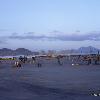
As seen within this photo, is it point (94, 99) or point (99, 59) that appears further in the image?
point (99, 59)

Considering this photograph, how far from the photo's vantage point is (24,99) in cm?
3145

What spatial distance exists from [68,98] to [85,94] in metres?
3.08

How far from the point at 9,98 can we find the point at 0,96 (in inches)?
82.2

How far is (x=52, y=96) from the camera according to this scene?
33.2 meters

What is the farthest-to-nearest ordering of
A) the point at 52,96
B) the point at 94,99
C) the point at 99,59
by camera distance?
the point at 99,59, the point at 52,96, the point at 94,99

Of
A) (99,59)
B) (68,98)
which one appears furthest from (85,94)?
(99,59)

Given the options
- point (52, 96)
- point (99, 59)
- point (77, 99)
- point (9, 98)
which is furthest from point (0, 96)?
point (99, 59)

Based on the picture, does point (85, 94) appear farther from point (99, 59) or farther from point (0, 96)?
point (99, 59)

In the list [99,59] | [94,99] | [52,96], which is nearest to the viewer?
[94,99]

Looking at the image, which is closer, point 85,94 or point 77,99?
point 77,99

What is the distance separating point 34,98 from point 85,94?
521 centimetres

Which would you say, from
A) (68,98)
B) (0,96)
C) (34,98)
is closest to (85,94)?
(68,98)

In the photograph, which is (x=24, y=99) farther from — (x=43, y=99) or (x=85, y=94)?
(x=85, y=94)

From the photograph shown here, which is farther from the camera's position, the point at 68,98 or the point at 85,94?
the point at 85,94
